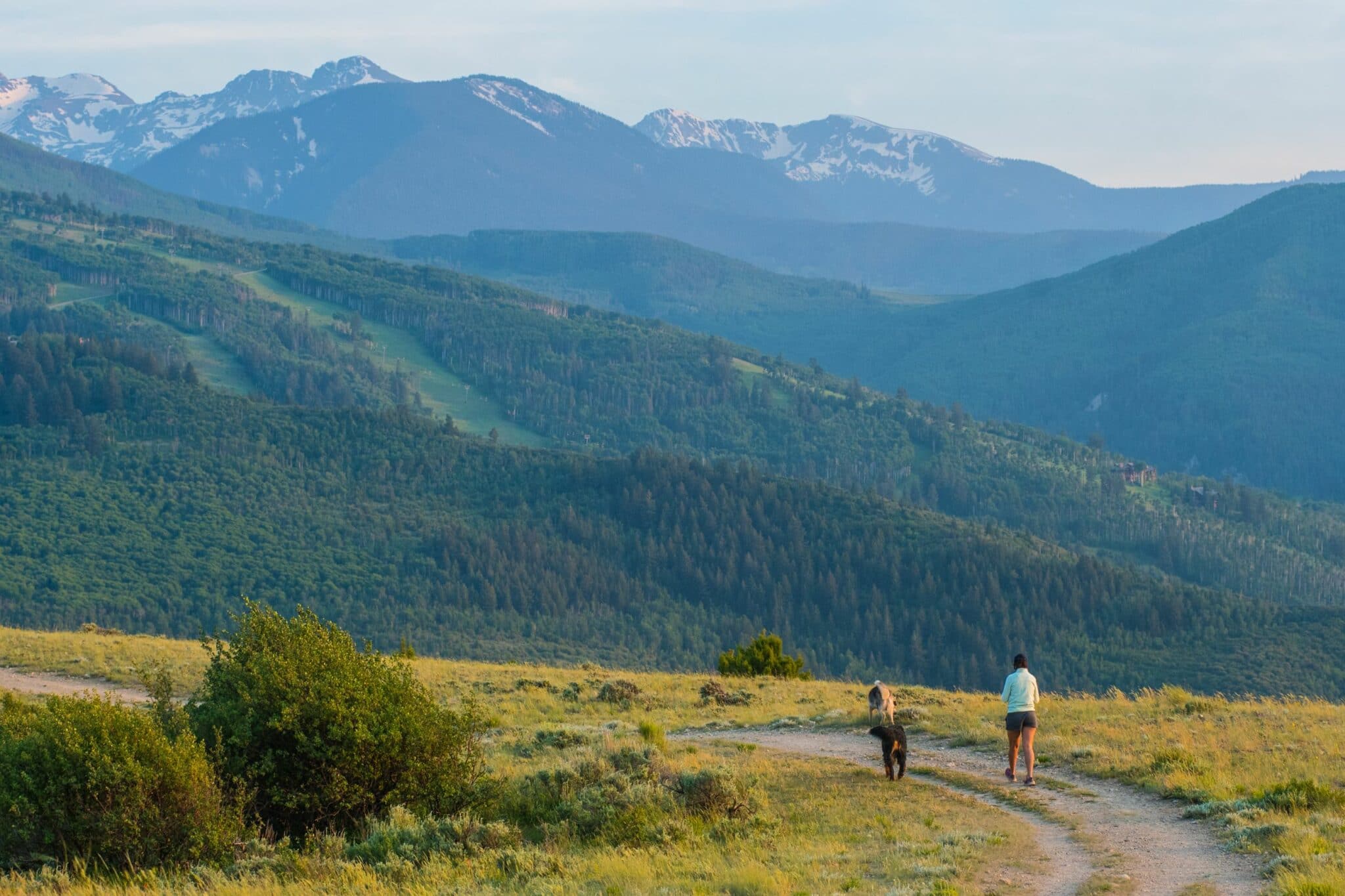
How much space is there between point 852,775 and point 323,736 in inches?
377

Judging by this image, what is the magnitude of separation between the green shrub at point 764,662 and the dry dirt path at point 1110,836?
1898cm

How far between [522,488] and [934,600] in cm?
6209

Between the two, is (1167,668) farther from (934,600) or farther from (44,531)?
(44,531)

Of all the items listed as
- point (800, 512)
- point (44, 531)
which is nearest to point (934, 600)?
point (800, 512)

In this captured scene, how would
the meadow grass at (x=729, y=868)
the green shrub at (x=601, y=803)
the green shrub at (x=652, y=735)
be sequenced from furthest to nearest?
1. the green shrub at (x=652, y=735)
2. the green shrub at (x=601, y=803)
3. the meadow grass at (x=729, y=868)

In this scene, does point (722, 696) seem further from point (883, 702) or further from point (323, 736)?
point (323, 736)

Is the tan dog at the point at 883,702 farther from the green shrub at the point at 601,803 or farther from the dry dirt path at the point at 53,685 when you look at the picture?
the dry dirt path at the point at 53,685

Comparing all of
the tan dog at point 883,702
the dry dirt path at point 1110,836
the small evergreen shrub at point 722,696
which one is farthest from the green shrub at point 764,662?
the dry dirt path at point 1110,836

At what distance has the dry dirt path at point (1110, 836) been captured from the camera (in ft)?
53.0

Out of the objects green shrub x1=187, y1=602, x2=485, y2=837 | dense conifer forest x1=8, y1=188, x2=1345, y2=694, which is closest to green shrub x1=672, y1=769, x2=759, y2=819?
green shrub x1=187, y1=602, x2=485, y2=837

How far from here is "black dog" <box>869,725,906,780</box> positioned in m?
23.1

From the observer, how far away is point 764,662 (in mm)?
46438

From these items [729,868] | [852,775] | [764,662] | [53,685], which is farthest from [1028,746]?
[53,685]

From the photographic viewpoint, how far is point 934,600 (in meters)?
177
